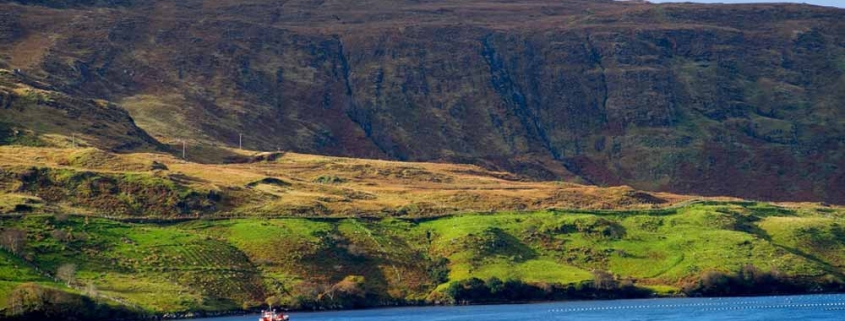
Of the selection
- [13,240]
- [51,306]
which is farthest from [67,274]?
[51,306]

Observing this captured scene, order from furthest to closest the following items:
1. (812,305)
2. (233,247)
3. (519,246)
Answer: (519,246) < (233,247) < (812,305)

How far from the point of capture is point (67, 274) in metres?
155

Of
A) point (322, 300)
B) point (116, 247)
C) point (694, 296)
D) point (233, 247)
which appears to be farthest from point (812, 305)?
point (116, 247)

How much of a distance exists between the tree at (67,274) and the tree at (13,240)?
5.76 metres

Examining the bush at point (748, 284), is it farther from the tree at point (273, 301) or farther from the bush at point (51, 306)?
the bush at point (51, 306)

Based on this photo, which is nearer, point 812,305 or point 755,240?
point 812,305

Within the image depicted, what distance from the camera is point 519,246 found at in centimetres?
18612

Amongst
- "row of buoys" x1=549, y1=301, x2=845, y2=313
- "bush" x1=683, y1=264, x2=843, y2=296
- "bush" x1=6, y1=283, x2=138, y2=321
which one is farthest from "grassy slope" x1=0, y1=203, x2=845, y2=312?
"row of buoys" x1=549, y1=301, x2=845, y2=313

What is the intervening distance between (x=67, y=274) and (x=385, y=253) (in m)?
39.7

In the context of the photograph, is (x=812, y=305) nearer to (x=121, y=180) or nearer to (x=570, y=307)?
(x=570, y=307)

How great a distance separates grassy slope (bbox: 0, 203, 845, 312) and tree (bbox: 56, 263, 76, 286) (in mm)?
1194

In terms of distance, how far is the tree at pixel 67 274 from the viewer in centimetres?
15414

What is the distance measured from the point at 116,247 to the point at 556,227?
5700cm

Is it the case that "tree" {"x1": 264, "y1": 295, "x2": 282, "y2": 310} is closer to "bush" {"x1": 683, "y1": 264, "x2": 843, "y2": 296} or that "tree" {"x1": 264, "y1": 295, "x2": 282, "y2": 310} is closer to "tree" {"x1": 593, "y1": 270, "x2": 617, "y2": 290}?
"tree" {"x1": 593, "y1": 270, "x2": 617, "y2": 290}
